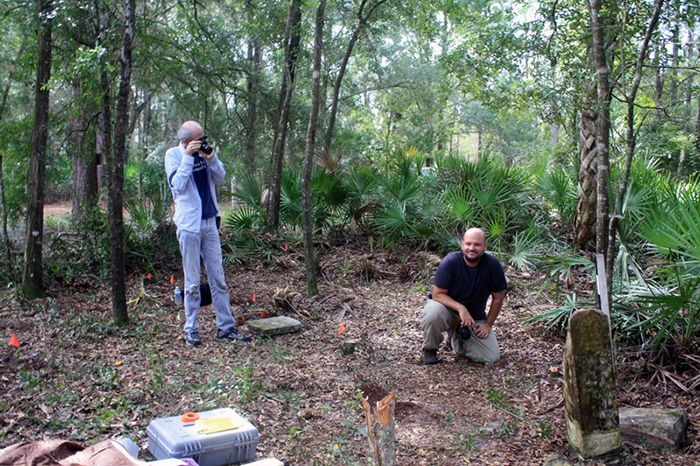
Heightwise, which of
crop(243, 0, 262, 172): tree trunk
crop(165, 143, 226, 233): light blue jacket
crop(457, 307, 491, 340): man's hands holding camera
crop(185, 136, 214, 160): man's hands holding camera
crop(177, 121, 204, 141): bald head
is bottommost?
crop(457, 307, 491, 340): man's hands holding camera

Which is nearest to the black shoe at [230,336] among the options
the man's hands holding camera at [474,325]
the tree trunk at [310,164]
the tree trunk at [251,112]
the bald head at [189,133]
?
the tree trunk at [310,164]

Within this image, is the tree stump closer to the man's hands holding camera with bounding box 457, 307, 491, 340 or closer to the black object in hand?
the man's hands holding camera with bounding box 457, 307, 491, 340

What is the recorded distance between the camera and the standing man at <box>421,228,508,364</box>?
5062mm

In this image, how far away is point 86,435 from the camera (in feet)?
11.9

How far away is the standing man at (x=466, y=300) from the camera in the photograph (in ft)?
16.6

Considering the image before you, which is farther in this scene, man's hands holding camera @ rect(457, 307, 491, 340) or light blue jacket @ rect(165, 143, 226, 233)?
light blue jacket @ rect(165, 143, 226, 233)

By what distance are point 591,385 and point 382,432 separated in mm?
1339

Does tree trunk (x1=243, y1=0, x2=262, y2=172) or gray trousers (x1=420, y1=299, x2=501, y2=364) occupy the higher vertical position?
tree trunk (x1=243, y1=0, x2=262, y2=172)

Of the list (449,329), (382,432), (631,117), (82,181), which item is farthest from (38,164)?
(631,117)

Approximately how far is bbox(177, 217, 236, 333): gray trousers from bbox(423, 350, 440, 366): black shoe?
6.16ft

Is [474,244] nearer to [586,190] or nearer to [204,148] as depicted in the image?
[204,148]

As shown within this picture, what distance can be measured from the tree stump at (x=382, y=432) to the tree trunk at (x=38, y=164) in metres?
5.33

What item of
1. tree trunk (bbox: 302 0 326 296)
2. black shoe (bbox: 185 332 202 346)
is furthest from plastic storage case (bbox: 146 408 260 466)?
tree trunk (bbox: 302 0 326 296)

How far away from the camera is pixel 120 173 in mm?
5590
